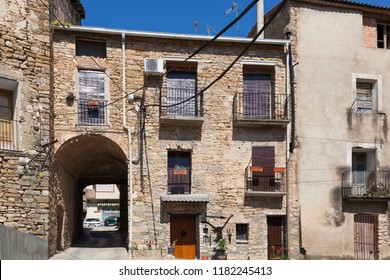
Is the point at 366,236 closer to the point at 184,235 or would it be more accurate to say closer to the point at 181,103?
the point at 184,235

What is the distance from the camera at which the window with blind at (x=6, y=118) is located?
13.2 metres

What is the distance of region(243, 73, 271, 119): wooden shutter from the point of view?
52.6ft

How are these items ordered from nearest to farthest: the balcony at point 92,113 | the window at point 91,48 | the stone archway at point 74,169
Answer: the stone archway at point 74,169
the balcony at point 92,113
the window at point 91,48

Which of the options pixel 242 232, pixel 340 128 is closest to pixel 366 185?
pixel 340 128

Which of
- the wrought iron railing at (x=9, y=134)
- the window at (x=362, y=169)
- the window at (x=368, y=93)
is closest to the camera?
the wrought iron railing at (x=9, y=134)

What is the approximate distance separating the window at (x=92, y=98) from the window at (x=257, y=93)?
5.41m

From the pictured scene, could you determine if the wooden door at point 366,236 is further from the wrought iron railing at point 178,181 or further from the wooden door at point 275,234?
the wrought iron railing at point 178,181

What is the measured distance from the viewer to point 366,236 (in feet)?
53.2

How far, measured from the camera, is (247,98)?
16.1 metres

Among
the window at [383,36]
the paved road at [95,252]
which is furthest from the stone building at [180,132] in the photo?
the window at [383,36]

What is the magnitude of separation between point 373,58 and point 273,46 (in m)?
4.30

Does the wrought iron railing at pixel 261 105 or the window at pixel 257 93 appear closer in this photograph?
the wrought iron railing at pixel 261 105

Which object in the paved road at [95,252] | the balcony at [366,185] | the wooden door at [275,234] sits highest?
the balcony at [366,185]

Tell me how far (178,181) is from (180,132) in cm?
183
